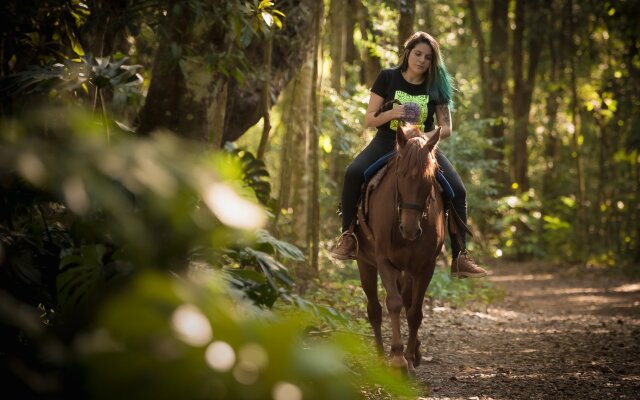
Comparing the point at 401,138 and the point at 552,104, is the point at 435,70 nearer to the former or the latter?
the point at 401,138

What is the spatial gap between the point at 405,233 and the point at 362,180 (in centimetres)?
136

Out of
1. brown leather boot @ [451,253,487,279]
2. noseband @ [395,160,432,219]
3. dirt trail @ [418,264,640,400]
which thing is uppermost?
noseband @ [395,160,432,219]

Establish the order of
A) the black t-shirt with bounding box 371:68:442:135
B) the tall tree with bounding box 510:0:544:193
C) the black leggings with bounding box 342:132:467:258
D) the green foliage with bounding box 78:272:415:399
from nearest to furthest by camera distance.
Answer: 1. the green foliage with bounding box 78:272:415:399
2. the black leggings with bounding box 342:132:467:258
3. the black t-shirt with bounding box 371:68:442:135
4. the tall tree with bounding box 510:0:544:193

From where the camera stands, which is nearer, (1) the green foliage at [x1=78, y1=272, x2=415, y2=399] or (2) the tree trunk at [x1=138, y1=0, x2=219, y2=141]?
(1) the green foliage at [x1=78, y1=272, x2=415, y2=399]

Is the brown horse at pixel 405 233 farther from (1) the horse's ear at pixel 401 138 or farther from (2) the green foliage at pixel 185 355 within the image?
(2) the green foliage at pixel 185 355

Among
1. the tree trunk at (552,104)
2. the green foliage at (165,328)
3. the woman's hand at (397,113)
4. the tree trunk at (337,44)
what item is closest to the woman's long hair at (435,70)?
the woman's hand at (397,113)

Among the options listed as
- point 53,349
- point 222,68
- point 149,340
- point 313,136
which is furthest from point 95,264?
point 313,136

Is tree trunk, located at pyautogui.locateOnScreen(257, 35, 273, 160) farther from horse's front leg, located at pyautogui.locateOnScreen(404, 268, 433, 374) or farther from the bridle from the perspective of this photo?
horse's front leg, located at pyautogui.locateOnScreen(404, 268, 433, 374)

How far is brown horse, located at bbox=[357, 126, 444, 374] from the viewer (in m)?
6.42

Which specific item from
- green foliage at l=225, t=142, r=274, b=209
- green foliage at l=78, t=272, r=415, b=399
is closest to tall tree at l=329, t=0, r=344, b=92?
green foliage at l=225, t=142, r=274, b=209

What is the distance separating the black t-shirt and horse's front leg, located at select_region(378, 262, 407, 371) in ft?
5.57

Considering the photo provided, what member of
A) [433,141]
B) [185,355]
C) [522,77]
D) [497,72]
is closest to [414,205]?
[433,141]

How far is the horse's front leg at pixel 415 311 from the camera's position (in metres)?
7.09

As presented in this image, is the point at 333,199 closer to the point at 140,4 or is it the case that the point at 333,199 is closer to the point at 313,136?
the point at 313,136
